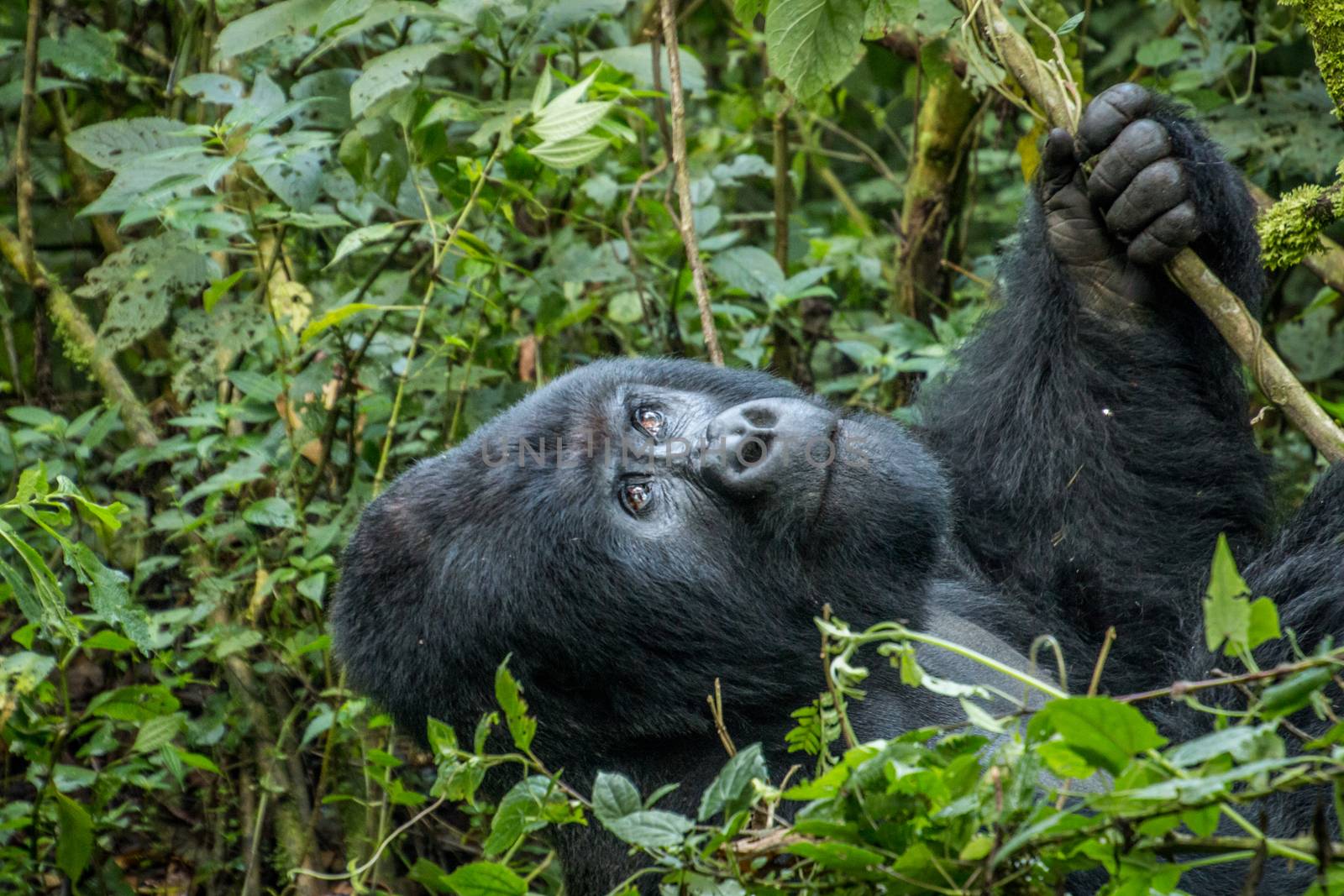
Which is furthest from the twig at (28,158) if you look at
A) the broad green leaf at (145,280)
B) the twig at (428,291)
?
the twig at (428,291)

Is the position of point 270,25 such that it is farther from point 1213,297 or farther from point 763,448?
point 1213,297

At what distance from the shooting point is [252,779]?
3.87 meters

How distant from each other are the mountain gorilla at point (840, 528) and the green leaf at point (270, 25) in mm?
1266

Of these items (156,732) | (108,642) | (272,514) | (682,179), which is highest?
(682,179)

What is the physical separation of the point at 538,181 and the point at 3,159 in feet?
7.97

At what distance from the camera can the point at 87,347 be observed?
4.24 meters

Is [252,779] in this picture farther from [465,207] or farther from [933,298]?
[933,298]

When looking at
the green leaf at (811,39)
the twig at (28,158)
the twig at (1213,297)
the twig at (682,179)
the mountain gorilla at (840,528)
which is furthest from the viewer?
the twig at (28,158)

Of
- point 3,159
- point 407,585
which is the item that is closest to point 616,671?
point 407,585

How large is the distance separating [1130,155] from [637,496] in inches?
50.2

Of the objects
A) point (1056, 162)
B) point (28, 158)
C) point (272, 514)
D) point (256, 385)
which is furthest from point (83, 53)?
point (1056, 162)

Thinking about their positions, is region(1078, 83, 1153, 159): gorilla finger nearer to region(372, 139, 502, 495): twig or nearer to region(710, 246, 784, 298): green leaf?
region(710, 246, 784, 298): green leaf

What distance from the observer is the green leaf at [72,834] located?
3.20 meters

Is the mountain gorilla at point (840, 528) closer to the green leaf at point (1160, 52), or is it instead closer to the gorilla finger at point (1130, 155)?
the gorilla finger at point (1130, 155)
